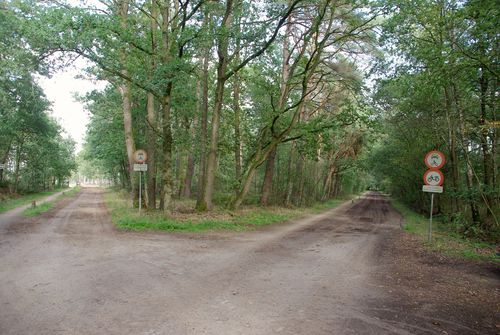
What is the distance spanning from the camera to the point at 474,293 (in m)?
5.67

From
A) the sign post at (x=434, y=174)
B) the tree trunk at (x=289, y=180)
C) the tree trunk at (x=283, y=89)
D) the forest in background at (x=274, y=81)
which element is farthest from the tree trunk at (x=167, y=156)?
the tree trunk at (x=289, y=180)

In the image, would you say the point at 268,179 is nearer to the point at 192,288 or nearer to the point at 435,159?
the point at 435,159

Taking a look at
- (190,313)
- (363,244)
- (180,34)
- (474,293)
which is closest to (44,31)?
(180,34)

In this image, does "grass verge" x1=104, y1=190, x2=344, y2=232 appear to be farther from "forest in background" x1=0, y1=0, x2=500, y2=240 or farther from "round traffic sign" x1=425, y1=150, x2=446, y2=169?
"round traffic sign" x1=425, y1=150, x2=446, y2=169

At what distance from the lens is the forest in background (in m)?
10.7

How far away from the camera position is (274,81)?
18.1 m

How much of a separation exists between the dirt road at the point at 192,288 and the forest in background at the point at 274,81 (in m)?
5.97

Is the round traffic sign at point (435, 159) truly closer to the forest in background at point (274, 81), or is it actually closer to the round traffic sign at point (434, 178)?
the round traffic sign at point (434, 178)

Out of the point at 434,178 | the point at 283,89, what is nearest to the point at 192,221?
the point at 434,178

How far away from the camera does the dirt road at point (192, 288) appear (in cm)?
402

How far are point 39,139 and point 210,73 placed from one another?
2066 cm

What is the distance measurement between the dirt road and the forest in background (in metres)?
5.97

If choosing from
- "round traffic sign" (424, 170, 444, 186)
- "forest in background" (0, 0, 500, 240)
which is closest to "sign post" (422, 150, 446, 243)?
"round traffic sign" (424, 170, 444, 186)

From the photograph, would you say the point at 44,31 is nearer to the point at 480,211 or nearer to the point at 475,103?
the point at 475,103
